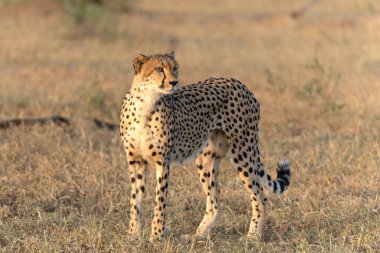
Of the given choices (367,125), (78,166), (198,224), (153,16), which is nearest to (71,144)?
(78,166)

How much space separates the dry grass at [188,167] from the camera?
4828 mm

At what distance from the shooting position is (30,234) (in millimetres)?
4762

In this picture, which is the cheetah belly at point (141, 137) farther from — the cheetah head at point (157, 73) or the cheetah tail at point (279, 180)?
the cheetah tail at point (279, 180)

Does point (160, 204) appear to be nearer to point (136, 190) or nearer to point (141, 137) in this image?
point (136, 190)

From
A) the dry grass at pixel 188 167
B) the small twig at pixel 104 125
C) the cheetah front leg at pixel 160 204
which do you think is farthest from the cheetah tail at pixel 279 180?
the small twig at pixel 104 125

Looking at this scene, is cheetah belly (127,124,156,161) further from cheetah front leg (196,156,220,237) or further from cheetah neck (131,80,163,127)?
cheetah front leg (196,156,220,237)

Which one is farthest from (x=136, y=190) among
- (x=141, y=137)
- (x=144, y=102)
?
(x=144, y=102)

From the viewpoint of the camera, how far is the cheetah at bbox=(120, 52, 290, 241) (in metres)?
4.48

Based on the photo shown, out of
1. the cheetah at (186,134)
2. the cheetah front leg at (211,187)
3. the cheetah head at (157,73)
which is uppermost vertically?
the cheetah head at (157,73)

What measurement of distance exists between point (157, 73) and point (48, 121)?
3.34 meters

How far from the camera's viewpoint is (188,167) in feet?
21.1

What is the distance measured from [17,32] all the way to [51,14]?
9.01 ft

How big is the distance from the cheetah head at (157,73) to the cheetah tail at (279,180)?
3.44 feet

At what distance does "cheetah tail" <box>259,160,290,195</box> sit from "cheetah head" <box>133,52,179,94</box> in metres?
1.05
